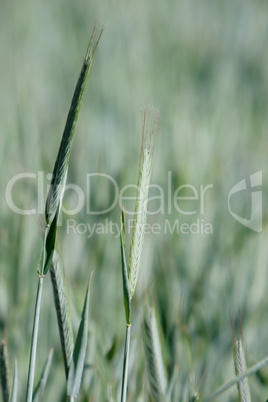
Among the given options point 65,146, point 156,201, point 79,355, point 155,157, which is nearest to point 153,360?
point 79,355

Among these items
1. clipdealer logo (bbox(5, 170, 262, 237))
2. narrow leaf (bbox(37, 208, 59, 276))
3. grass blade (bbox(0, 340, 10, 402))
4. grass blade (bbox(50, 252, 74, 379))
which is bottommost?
grass blade (bbox(0, 340, 10, 402))

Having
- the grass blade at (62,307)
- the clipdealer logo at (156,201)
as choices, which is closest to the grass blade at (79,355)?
the grass blade at (62,307)

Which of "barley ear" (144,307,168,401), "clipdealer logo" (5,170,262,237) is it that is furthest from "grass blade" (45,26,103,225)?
"clipdealer logo" (5,170,262,237)

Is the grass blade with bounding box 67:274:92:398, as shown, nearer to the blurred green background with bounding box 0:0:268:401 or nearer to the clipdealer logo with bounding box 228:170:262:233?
the blurred green background with bounding box 0:0:268:401

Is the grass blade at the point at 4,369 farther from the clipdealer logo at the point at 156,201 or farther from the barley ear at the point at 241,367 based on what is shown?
the clipdealer logo at the point at 156,201

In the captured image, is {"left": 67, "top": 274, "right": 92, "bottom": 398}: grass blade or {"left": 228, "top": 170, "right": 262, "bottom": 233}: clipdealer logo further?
{"left": 228, "top": 170, "right": 262, "bottom": 233}: clipdealer logo

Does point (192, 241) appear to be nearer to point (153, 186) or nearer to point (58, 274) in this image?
point (153, 186)

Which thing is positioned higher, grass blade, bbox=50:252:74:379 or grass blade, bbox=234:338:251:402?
grass blade, bbox=50:252:74:379

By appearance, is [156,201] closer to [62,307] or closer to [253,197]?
[253,197]
